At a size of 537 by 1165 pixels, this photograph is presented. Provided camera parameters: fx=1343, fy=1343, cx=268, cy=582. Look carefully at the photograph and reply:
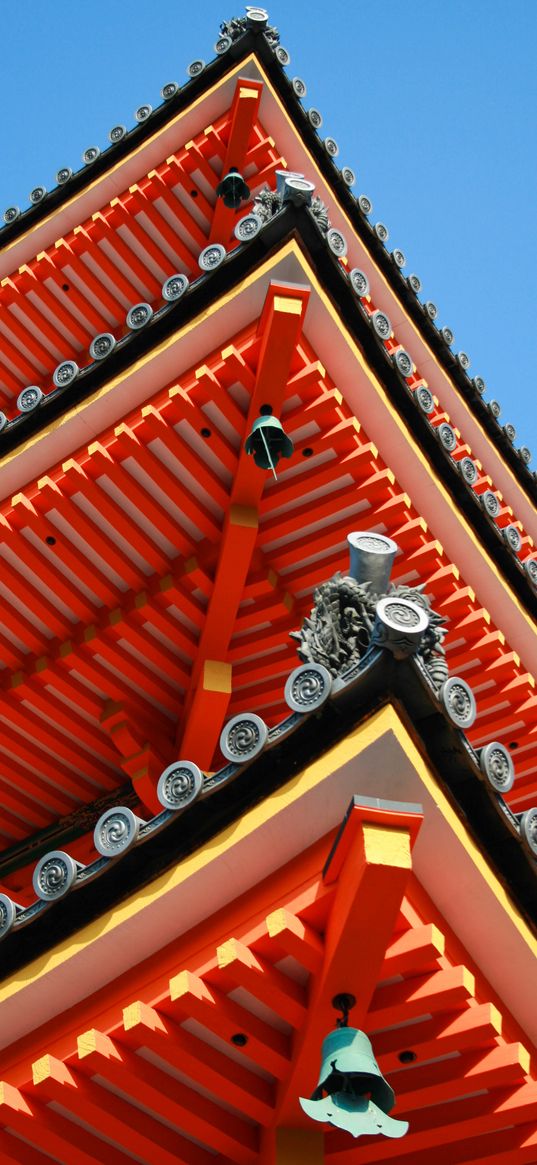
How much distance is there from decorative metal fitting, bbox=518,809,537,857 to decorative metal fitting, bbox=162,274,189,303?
266 inches

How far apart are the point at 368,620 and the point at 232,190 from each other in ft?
38.8

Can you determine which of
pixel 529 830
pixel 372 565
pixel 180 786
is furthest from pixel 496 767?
pixel 180 786

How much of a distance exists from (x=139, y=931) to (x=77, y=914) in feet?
1.53

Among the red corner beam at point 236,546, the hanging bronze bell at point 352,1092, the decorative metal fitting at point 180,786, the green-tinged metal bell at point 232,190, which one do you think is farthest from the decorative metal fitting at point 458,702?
the green-tinged metal bell at point 232,190

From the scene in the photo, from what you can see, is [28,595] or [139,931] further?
[28,595]

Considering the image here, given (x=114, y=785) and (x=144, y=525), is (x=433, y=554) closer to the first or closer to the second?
(x=144, y=525)

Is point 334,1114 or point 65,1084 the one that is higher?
point 65,1084

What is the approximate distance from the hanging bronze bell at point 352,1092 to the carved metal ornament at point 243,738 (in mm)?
1723

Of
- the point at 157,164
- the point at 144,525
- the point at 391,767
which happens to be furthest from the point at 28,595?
the point at 157,164

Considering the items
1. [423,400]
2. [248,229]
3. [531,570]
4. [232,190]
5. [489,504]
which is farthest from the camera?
[232,190]

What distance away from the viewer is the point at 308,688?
8031mm

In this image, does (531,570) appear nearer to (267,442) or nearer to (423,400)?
(423,400)

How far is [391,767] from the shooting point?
762 cm

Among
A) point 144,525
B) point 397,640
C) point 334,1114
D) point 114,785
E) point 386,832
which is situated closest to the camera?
point 334,1114
